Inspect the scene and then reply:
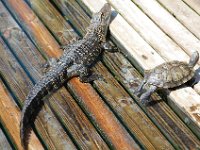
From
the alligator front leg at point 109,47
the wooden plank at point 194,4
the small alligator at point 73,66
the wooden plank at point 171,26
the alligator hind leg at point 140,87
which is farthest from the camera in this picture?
the wooden plank at point 194,4

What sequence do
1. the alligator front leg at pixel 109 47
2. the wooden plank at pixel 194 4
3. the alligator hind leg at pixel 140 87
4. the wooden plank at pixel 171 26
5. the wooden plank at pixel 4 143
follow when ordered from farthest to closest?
1. the wooden plank at pixel 194 4
2. the alligator front leg at pixel 109 47
3. the wooden plank at pixel 171 26
4. the alligator hind leg at pixel 140 87
5. the wooden plank at pixel 4 143

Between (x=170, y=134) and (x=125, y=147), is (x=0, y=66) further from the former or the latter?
(x=170, y=134)

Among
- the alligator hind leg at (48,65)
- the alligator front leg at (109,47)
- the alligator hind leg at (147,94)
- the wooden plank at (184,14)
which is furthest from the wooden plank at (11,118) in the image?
the wooden plank at (184,14)

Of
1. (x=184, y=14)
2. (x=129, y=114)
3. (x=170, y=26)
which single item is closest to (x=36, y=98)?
(x=129, y=114)

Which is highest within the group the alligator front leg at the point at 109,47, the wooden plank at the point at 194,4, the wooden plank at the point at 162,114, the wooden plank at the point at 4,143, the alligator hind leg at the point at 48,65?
the alligator hind leg at the point at 48,65

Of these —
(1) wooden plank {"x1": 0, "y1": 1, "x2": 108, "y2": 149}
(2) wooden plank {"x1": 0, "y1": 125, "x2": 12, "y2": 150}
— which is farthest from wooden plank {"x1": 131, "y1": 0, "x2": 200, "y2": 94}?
(2) wooden plank {"x1": 0, "y1": 125, "x2": 12, "y2": 150}

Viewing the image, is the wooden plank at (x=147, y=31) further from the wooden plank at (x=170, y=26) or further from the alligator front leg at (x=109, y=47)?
the alligator front leg at (x=109, y=47)

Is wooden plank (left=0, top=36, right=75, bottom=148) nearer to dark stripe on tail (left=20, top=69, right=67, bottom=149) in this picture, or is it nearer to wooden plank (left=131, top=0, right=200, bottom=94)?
dark stripe on tail (left=20, top=69, right=67, bottom=149)

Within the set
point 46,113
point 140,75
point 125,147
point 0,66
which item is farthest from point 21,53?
point 125,147
